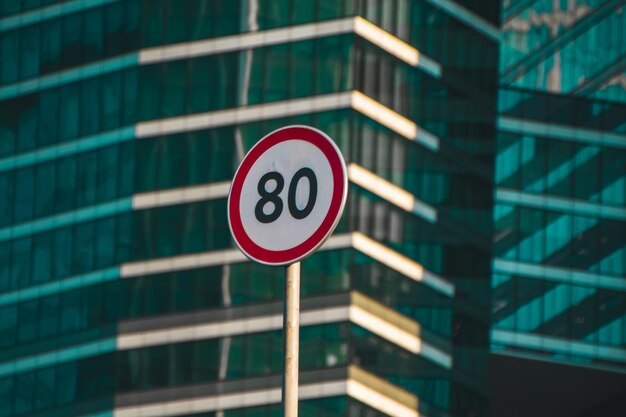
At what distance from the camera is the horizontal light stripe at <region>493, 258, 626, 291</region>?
2491 inches

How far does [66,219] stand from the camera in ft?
179

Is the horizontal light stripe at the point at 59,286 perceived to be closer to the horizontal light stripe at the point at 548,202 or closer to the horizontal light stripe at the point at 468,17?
the horizontal light stripe at the point at 468,17

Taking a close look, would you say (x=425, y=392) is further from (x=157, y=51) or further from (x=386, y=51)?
(x=157, y=51)

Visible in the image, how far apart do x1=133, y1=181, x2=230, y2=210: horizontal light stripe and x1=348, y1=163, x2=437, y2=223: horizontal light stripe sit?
4552 mm

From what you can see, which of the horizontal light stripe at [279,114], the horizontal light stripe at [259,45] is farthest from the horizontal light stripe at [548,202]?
the horizontal light stripe at [279,114]

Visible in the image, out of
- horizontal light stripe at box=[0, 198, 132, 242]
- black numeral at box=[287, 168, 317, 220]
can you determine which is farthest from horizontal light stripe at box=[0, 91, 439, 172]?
black numeral at box=[287, 168, 317, 220]

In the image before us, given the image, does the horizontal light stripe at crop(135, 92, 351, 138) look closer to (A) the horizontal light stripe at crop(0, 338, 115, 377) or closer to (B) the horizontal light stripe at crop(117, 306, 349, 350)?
(B) the horizontal light stripe at crop(117, 306, 349, 350)

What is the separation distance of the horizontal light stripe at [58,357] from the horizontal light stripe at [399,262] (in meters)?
9.56

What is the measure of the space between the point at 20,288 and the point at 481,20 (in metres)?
20.2

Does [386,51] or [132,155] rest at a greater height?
[386,51]

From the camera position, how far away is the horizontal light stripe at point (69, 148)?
174 ft

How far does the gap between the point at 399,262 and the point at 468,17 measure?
1004 cm

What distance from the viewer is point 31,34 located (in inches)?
2227

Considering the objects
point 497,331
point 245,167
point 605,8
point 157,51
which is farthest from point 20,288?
point 245,167
